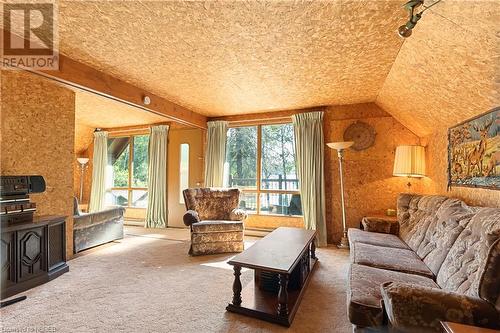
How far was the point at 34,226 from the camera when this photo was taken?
2467mm

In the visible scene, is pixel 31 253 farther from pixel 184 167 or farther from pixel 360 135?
pixel 360 135

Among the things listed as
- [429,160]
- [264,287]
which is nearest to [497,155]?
[429,160]

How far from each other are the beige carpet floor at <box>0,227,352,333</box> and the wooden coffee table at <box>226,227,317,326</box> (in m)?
0.07

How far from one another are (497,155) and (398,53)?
50.9 inches

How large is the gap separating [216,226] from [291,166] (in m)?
2.06

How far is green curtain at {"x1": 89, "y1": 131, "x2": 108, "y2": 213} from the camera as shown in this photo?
6.28 m

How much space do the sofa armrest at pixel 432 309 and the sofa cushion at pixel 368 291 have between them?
116 mm

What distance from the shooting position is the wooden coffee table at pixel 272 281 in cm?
189

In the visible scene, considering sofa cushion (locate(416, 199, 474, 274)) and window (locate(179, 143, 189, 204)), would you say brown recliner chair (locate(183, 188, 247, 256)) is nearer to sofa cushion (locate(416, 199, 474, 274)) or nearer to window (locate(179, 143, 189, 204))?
window (locate(179, 143, 189, 204))

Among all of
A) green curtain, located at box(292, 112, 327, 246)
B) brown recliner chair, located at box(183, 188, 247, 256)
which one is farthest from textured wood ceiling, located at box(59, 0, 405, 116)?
brown recliner chair, located at box(183, 188, 247, 256)

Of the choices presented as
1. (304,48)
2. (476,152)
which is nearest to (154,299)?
(304,48)

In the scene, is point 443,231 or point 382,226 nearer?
point 443,231

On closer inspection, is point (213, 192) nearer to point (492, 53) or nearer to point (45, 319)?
point (45, 319)

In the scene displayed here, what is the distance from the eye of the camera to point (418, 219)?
9.25 ft
